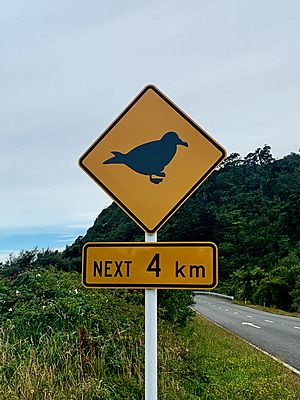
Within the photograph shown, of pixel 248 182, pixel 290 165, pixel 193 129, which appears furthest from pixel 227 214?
pixel 193 129

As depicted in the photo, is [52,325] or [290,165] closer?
[52,325]

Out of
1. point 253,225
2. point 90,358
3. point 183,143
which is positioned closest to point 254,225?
point 253,225

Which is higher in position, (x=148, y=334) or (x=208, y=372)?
(x=148, y=334)

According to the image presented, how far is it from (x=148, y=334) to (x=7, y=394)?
1.94 metres

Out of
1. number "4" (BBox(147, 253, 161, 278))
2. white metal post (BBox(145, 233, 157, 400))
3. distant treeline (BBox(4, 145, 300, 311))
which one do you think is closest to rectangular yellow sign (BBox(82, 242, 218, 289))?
number "4" (BBox(147, 253, 161, 278))

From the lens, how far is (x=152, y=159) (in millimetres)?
3145

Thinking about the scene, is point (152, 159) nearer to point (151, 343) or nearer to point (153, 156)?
point (153, 156)

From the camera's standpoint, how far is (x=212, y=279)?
9.66 ft

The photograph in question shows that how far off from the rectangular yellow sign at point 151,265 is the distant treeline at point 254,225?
25276mm

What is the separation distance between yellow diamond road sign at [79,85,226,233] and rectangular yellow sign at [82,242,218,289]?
0.18 meters

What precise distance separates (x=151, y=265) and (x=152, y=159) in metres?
0.62

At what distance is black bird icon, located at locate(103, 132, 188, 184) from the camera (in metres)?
3.13

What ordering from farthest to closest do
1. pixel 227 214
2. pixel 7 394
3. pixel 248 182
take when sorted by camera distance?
pixel 248 182
pixel 227 214
pixel 7 394

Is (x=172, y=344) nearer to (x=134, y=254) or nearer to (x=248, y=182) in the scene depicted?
(x=134, y=254)
